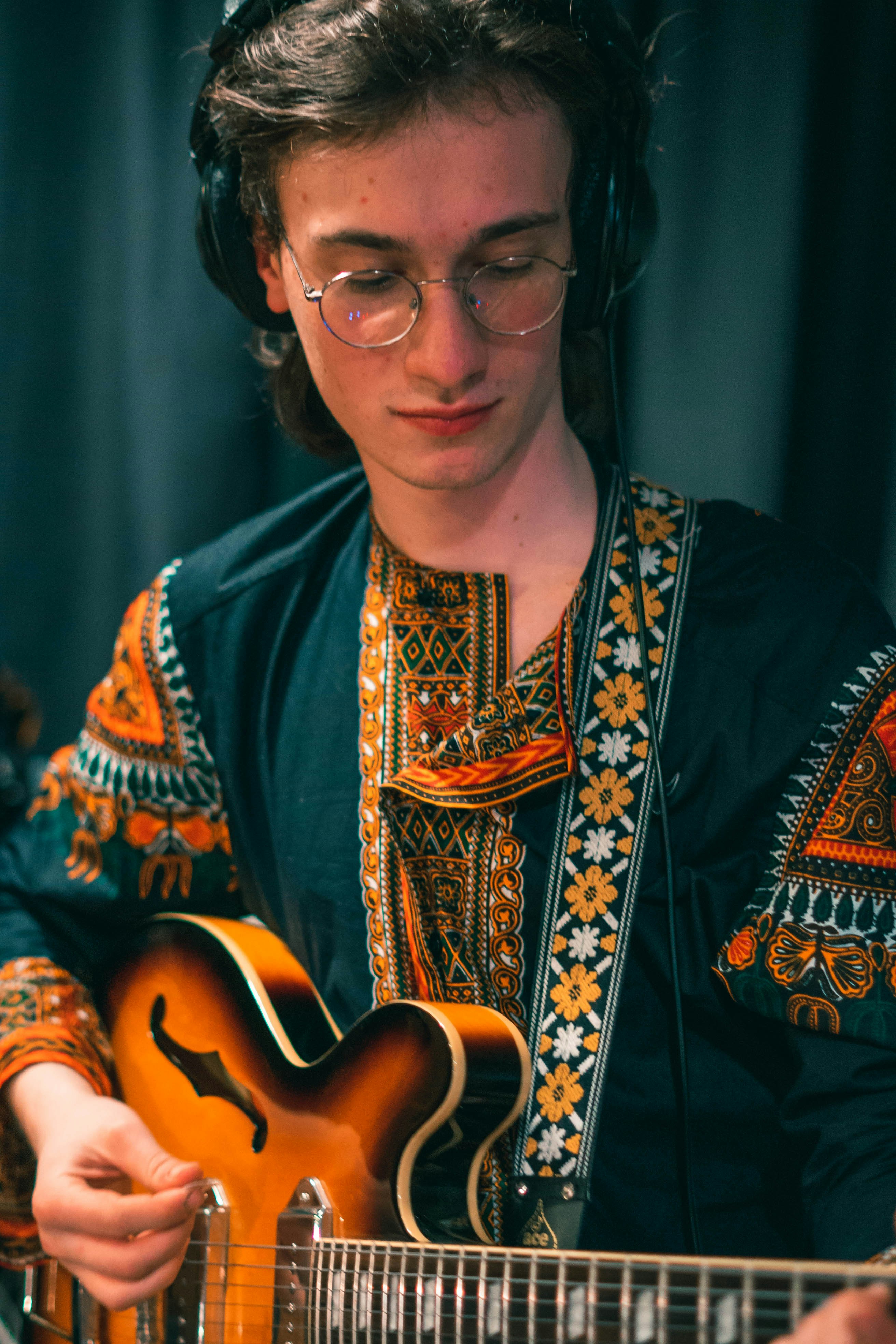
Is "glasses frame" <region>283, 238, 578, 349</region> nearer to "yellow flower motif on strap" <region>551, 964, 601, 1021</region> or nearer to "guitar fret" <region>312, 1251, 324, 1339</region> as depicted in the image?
"yellow flower motif on strap" <region>551, 964, 601, 1021</region>

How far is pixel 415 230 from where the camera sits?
85 centimetres

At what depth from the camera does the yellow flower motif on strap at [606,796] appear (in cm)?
94

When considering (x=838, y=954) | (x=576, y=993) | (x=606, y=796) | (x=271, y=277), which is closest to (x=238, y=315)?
(x=271, y=277)

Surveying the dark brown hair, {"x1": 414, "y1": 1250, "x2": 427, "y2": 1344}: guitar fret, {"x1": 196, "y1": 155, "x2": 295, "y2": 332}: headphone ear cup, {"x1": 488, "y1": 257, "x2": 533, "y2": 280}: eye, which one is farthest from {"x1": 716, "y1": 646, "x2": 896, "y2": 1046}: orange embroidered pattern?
{"x1": 196, "y1": 155, "x2": 295, "y2": 332}: headphone ear cup

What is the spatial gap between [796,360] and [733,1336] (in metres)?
1.05

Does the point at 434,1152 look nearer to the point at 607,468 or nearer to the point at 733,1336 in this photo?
the point at 733,1336

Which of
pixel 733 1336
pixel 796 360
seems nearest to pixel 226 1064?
pixel 733 1336

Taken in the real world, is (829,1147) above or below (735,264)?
below

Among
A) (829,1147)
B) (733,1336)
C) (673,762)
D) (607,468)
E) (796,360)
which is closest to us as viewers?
(733,1336)

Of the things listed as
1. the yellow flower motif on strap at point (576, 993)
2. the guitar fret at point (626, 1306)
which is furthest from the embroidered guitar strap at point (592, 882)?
the guitar fret at point (626, 1306)

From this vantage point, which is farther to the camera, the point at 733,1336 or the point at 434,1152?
the point at 434,1152

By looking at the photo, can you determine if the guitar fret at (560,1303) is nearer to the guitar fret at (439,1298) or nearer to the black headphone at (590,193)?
the guitar fret at (439,1298)

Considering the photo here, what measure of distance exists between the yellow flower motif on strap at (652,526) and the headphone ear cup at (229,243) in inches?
15.4

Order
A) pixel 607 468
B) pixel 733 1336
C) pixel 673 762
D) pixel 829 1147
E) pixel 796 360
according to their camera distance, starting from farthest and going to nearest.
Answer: pixel 796 360 < pixel 607 468 < pixel 673 762 < pixel 829 1147 < pixel 733 1336
